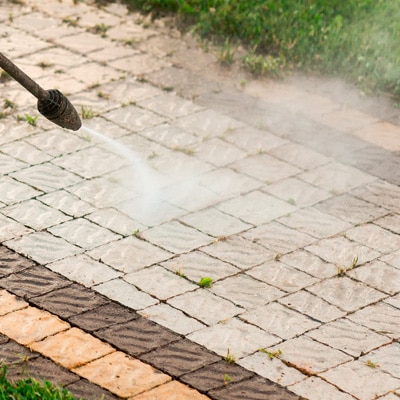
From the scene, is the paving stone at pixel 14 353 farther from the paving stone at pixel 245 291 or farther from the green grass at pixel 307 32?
the green grass at pixel 307 32

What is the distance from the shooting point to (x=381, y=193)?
327 inches

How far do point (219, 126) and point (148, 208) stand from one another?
1.69m

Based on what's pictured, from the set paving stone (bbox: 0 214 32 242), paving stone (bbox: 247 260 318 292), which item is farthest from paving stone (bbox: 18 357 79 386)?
paving stone (bbox: 247 260 318 292)

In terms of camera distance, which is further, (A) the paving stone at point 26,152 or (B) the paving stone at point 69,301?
(A) the paving stone at point 26,152

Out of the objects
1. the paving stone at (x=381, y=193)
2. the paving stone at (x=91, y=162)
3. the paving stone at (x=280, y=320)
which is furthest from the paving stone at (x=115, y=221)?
the paving stone at (x=381, y=193)

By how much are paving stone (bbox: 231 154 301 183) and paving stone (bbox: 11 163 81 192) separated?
4.52 feet

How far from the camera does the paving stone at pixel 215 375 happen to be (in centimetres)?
584

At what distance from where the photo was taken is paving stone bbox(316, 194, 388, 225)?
26.0ft

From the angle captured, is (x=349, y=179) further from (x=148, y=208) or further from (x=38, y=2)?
(x=38, y=2)

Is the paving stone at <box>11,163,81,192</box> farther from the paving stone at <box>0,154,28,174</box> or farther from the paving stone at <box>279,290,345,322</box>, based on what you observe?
the paving stone at <box>279,290,345,322</box>

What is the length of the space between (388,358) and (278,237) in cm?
159

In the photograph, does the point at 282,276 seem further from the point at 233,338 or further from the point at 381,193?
the point at 381,193

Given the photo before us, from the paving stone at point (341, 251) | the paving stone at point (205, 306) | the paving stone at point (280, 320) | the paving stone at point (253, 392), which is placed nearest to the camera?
the paving stone at point (253, 392)

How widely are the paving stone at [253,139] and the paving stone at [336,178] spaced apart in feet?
1.75
